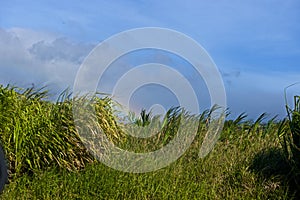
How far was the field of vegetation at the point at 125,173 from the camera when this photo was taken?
6.41 metres

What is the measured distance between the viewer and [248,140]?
8.17 meters

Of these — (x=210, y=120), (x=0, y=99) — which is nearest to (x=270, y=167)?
(x=210, y=120)

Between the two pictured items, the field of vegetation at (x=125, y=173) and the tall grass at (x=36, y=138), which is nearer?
the field of vegetation at (x=125, y=173)

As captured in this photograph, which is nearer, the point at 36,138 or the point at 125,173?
the point at 125,173

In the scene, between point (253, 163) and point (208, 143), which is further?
point (208, 143)

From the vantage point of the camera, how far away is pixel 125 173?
6.92 m

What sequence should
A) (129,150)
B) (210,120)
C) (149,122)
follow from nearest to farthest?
1. (129,150)
2. (210,120)
3. (149,122)

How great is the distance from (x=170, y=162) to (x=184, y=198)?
1298mm

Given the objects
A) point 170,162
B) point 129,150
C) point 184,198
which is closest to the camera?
point 184,198

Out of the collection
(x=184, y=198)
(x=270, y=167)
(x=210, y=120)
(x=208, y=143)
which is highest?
(x=210, y=120)

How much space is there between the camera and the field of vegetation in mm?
6406

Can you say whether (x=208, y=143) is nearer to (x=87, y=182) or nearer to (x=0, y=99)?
(x=87, y=182)

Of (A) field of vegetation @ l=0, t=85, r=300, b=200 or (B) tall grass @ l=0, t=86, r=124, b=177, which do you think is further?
(B) tall grass @ l=0, t=86, r=124, b=177

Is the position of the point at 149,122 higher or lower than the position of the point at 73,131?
higher
